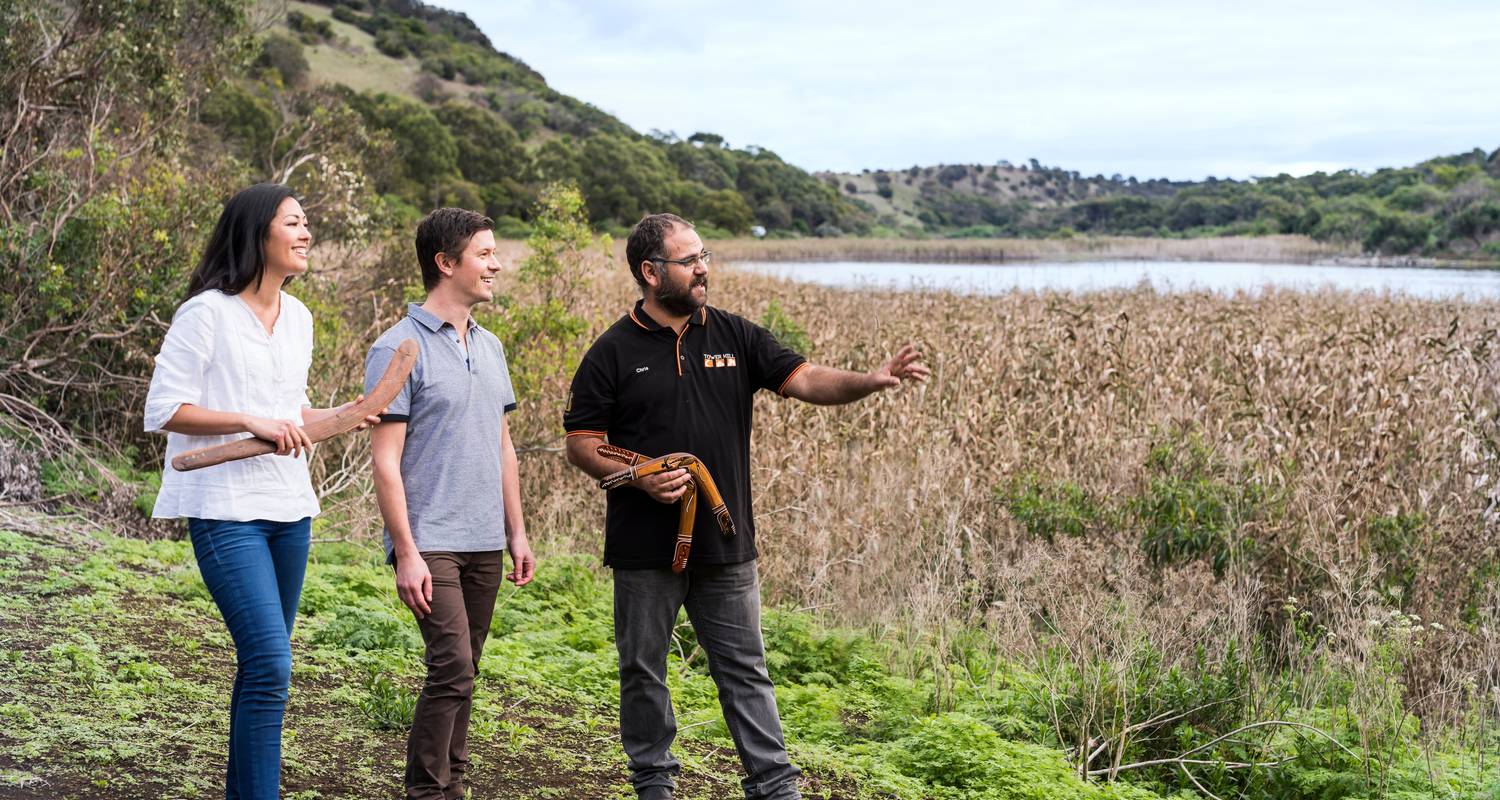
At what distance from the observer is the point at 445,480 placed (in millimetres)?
4004

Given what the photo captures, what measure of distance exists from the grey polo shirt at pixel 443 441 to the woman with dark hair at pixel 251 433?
309mm

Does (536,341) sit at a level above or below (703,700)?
above

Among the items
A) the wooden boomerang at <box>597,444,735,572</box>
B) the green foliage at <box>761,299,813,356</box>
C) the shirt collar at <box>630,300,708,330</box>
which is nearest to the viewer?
the wooden boomerang at <box>597,444,735,572</box>

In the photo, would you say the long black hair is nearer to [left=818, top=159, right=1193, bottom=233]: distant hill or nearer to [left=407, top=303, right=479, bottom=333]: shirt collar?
[left=407, top=303, right=479, bottom=333]: shirt collar

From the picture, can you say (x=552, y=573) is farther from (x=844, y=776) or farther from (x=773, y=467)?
(x=844, y=776)

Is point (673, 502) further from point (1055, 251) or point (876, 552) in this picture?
point (1055, 251)

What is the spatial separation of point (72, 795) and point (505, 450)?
6.32 ft

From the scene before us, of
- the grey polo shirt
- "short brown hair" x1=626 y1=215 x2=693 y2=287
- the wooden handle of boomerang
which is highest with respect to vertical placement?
"short brown hair" x1=626 y1=215 x2=693 y2=287

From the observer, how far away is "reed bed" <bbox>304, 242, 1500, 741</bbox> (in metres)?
7.04

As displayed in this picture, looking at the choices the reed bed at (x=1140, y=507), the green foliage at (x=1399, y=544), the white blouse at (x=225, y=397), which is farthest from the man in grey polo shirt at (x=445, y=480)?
the green foliage at (x=1399, y=544)

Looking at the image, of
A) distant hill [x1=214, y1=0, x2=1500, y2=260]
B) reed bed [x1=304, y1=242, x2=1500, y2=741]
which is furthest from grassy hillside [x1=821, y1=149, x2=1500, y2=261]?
reed bed [x1=304, y1=242, x2=1500, y2=741]

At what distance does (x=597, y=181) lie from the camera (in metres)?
60.1

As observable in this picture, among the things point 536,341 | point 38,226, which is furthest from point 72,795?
point 38,226

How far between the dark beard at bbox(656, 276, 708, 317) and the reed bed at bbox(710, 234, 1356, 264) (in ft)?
176
